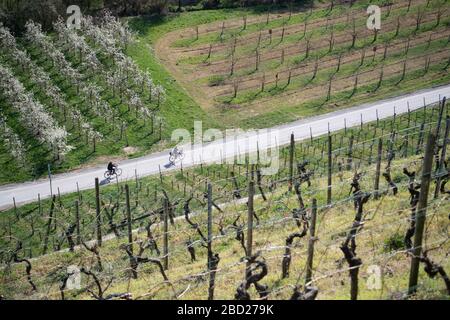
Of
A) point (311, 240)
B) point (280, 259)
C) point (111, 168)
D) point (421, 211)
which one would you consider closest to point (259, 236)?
point (280, 259)

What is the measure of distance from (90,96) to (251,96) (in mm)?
10847

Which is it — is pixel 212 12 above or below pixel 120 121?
above

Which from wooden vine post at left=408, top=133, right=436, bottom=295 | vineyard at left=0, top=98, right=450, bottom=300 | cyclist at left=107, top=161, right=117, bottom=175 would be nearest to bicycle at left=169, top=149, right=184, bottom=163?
vineyard at left=0, top=98, right=450, bottom=300

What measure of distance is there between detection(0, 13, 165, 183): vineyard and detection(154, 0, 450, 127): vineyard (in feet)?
13.8

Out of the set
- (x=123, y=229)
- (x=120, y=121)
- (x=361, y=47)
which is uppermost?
(x=361, y=47)

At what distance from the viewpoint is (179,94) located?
4200 cm

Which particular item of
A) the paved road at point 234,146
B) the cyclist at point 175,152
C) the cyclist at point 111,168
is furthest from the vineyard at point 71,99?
the cyclist at point 111,168

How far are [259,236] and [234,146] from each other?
15.8 metres

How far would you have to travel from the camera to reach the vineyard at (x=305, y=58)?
136ft

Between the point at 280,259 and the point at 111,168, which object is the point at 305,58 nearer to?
the point at 111,168
